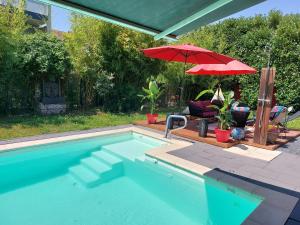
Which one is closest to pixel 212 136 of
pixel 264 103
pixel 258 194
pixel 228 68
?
pixel 264 103

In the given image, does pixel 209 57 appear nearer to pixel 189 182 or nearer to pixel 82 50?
pixel 189 182

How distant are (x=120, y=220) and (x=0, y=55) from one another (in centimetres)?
672

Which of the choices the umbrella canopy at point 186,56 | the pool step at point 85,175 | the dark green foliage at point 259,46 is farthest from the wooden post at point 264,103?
the dark green foliage at point 259,46

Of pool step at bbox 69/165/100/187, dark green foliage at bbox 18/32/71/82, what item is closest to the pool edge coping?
pool step at bbox 69/165/100/187

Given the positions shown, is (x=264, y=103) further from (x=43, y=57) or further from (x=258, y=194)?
(x=43, y=57)

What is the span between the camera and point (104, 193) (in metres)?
5.05

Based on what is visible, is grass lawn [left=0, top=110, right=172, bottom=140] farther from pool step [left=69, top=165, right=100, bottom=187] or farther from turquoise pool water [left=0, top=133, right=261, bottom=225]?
pool step [left=69, top=165, right=100, bottom=187]

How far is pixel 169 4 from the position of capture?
2.54 meters

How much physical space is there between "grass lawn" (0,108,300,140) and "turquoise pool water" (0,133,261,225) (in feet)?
4.27

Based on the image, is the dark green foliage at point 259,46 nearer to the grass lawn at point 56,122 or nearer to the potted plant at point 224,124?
the potted plant at point 224,124

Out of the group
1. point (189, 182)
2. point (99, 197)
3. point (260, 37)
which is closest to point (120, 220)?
point (99, 197)

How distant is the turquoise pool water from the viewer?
13.8 feet

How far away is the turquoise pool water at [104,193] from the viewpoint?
4219 millimetres

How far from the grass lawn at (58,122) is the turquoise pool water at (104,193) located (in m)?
1.30
